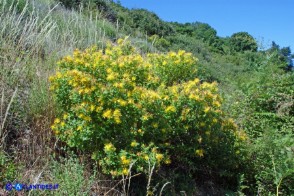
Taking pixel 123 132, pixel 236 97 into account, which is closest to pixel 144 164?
pixel 123 132

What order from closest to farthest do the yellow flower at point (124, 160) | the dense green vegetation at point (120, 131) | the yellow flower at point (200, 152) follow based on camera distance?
the yellow flower at point (124, 160) → the dense green vegetation at point (120, 131) → the yellow flower at point (200, 152)

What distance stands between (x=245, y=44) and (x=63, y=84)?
24732 millimetres

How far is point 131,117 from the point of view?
2.65 meters

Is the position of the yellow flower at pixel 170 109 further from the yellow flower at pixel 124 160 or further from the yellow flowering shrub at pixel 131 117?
the yellow flower at pixel 124 160

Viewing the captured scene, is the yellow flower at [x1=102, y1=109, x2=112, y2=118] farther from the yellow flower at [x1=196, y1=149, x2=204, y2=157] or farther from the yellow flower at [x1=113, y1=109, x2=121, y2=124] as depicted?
the yellow flower at [x1=196, y1=149, x2=204, y2=157]

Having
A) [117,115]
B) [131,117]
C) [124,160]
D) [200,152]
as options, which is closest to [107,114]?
[117,115]

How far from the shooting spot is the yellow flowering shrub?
2.57 meters

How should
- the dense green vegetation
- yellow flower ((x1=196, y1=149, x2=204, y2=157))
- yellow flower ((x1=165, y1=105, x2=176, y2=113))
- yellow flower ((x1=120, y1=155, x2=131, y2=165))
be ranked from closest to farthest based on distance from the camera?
yellow flower ((x1=120, y1=155, x2=131, y2=165))
the dense green vegetation
yellow flower ((x1=165, y1=105, x2=176, y2=113))
yellow flower ((x1=196, y1=149, x2=204, y2=157))

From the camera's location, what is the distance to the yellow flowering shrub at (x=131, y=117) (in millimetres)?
2566

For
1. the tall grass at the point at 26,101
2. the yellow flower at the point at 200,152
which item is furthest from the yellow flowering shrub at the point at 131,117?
the tall grass at the point at 26,101

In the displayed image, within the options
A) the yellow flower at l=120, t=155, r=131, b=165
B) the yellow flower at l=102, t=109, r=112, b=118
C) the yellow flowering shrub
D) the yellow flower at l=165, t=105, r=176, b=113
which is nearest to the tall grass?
the yellow flowering shrub

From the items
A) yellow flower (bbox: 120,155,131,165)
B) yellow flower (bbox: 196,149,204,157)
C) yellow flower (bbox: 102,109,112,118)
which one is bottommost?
yellow flower (bbox: 120,155,131,165)

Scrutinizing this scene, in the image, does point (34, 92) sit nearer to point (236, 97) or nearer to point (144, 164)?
point (144, 164)

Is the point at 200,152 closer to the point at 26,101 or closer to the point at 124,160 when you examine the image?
the point at 124,160
